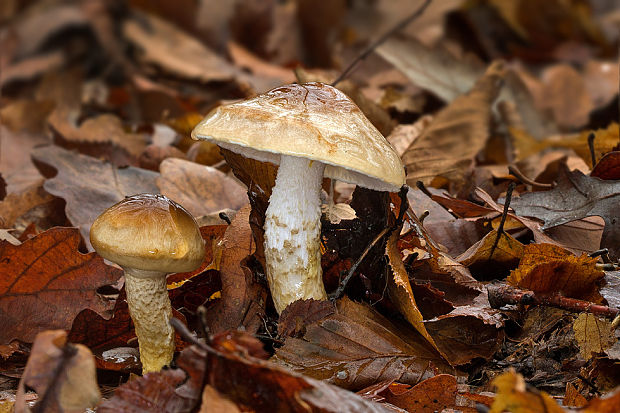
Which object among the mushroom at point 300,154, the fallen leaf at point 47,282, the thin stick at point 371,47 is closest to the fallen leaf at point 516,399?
the mushroom at point 300,154

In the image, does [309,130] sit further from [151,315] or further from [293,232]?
[151,315]

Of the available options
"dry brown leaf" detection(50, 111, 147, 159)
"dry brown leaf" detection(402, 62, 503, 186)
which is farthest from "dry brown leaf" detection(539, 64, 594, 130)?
"dry brown leaf" detection(50, 111, 147, 159)

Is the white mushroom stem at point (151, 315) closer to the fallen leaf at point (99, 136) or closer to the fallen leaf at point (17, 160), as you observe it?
the fallen leaf at point (17, 160)

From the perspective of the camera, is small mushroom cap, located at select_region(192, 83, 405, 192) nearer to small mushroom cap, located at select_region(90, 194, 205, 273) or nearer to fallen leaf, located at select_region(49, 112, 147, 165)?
small mushroom cap, located at select_region(90, 194, 205, 273)

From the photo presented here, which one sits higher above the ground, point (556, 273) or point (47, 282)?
point (556, 273)

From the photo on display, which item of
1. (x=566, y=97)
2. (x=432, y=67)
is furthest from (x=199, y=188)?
(x=566, y=97)
